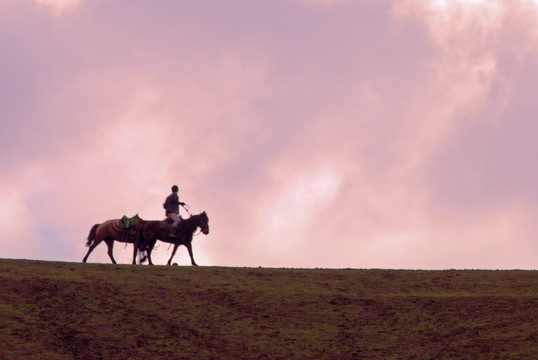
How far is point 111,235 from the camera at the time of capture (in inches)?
1478

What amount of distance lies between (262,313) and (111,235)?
41.0 feet

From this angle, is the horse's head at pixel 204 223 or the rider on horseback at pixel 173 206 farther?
the rider on horseback at pixel 173 206

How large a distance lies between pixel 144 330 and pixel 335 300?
5.55 metres

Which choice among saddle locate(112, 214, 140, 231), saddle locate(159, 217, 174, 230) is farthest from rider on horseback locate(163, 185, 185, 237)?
saddle locate(112, 214, 140, 231)

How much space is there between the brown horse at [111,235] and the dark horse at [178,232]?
0.33 metres

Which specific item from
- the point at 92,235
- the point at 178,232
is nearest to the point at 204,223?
the point at 178,232

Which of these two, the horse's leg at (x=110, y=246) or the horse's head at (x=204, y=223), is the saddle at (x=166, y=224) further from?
the horse's leg at (x=110, y=246)

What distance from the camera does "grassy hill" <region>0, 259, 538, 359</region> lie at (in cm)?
2370

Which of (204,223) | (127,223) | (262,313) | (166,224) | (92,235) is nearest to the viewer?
(262,313)

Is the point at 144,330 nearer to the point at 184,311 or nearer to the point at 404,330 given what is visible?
the point at 184,311

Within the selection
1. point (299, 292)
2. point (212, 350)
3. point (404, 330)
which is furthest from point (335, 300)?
point (212, 350)

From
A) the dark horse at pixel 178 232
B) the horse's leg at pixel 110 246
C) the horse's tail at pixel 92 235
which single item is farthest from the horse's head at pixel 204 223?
the horse's tail at pixel 92 235

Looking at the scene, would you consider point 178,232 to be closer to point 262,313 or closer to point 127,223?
point 127,223

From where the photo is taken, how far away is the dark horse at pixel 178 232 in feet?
117
